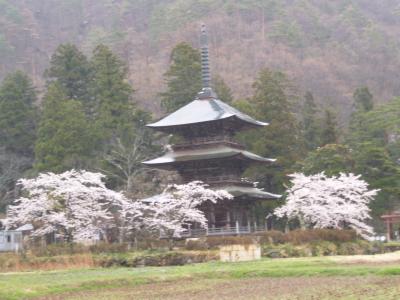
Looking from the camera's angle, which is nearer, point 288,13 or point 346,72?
point 346,72

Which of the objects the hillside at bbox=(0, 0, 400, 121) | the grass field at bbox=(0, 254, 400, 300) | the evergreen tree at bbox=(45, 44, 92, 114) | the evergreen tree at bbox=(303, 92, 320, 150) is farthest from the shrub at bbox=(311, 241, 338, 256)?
the hillside at bbox=(0, 0, 400, 121)

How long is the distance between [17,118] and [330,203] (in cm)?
2628

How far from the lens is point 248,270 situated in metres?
25.4

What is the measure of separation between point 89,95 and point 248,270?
38196mm

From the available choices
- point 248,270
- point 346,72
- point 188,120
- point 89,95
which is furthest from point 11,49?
point 248,270

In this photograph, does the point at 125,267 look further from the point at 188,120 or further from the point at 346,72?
the point at 346,72

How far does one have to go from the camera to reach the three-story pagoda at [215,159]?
42.2 m

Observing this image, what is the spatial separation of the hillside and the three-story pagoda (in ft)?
114

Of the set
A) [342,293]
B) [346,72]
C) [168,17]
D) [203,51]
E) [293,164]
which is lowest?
[342,293]

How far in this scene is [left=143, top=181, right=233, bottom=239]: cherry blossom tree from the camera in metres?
37.7

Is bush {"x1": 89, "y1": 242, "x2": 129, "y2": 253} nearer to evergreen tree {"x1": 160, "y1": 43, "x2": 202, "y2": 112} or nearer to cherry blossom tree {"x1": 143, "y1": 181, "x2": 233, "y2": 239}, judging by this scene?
cherry blossom tree {"x1": 143, "y1": 181, "x2": 233, "y2": 239}

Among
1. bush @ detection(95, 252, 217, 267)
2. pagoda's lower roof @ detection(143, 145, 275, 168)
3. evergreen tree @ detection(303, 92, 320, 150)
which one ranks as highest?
evergreen tree @ detection(303, 92, 320, 150)

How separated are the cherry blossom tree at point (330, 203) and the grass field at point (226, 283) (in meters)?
14.5

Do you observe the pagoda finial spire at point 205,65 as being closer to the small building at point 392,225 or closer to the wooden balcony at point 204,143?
the wooden balcony at point 204,143
